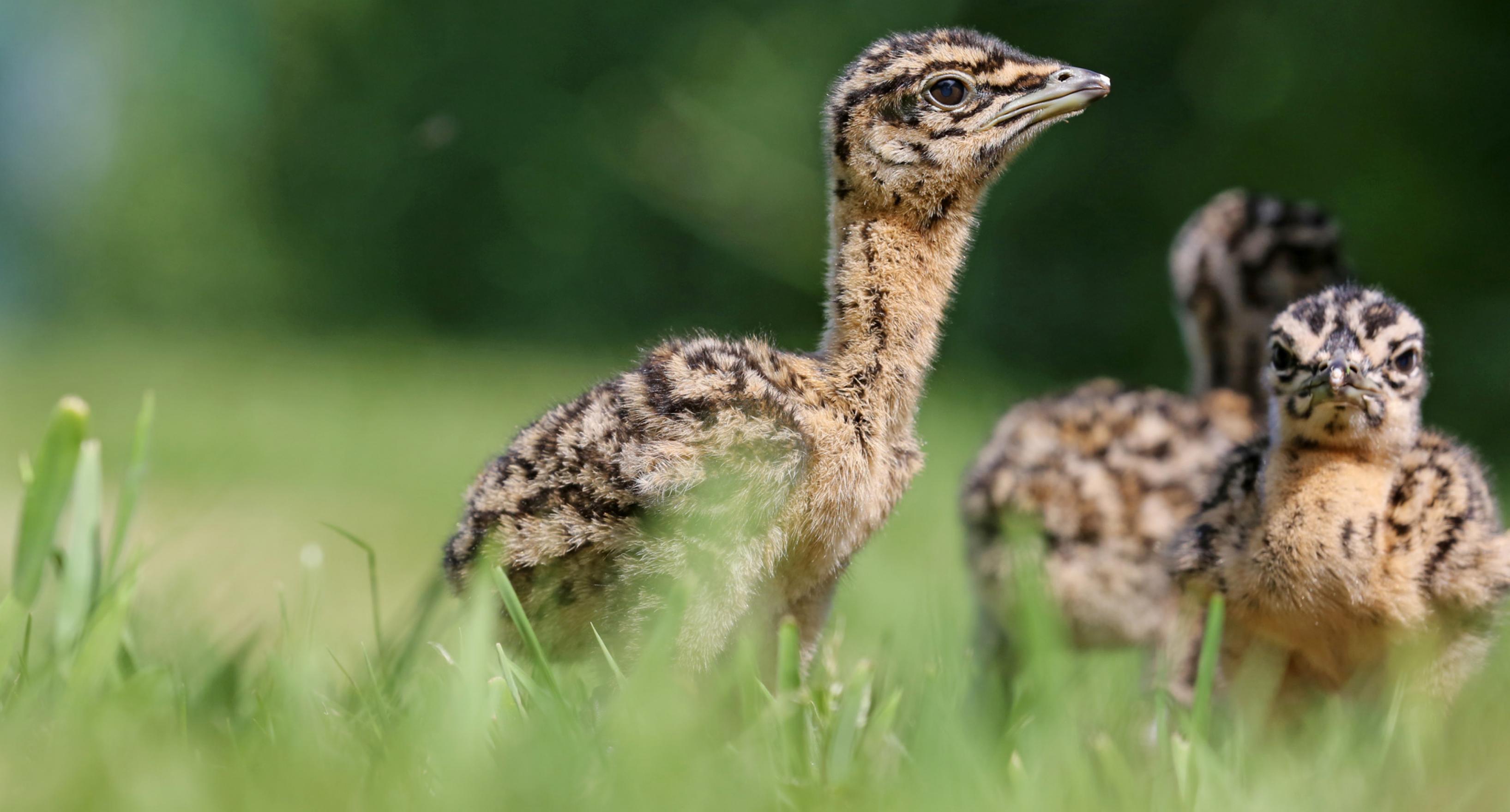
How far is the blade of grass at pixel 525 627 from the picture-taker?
2336 mm

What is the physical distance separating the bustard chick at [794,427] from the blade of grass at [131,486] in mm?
593

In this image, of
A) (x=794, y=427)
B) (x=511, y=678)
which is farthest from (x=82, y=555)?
(x=794, y=427)

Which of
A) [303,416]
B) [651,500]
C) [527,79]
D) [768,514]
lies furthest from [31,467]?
[527,79]

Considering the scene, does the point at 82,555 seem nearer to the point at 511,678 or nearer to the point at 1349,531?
the point at 511,678

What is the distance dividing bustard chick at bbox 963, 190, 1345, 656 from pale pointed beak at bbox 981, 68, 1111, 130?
4.25 feet

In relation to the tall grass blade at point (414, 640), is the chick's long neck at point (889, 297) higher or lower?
higher

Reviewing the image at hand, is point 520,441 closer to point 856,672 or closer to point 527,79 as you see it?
point 856,672

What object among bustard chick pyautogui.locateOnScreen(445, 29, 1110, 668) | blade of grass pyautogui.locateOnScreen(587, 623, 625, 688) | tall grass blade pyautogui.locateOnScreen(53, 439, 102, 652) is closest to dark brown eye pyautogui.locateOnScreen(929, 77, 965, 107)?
bustard chick pyautogui.locateOnScreen(445, 29, 1110, 668)

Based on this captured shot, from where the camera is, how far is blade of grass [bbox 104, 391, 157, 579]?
2.61 m

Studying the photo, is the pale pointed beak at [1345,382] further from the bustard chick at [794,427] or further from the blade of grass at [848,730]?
the blade of grass at [848,730]

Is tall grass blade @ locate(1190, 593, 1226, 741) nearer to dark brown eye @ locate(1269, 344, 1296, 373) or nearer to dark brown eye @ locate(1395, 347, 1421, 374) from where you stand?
dark brown eye @ locate(1269, 344, 1296, 373)

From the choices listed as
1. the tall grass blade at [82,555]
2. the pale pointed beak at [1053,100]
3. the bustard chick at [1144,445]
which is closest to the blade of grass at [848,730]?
the pale pointed beak at [1053,100]

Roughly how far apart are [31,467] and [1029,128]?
6.93 ft

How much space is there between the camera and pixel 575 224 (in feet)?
47.1
